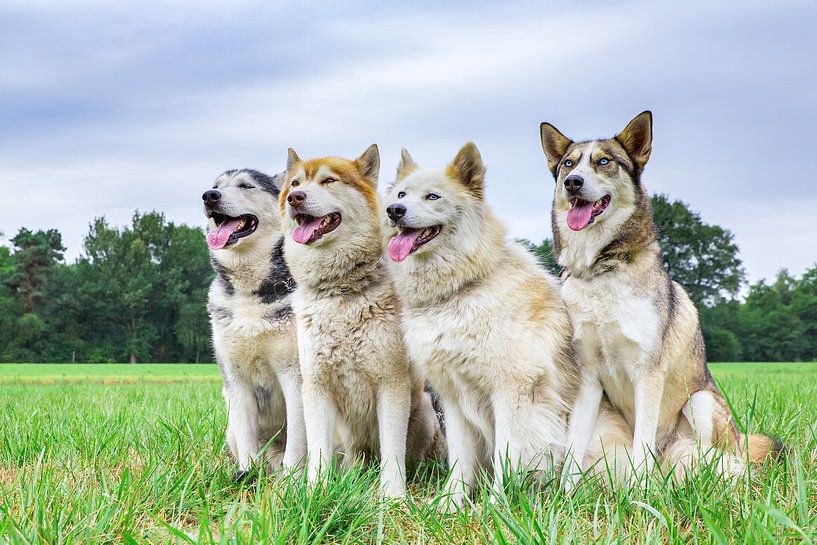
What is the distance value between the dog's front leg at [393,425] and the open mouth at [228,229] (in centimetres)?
154

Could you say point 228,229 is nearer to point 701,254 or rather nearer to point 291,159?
point 291,159

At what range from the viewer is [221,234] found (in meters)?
4.77

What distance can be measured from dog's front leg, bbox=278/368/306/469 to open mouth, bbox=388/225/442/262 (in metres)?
1.14

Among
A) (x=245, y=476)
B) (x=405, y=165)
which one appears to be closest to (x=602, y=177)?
(x=405, y=165)

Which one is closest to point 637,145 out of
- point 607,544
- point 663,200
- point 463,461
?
point 463,461

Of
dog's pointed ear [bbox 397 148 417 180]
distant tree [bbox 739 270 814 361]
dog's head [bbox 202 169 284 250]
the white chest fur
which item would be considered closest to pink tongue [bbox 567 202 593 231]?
the white chest fur

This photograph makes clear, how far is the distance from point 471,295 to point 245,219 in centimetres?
175

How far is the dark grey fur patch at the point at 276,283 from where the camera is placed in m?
4.79

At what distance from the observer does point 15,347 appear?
137 ft

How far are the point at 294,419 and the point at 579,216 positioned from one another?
7.43 feet

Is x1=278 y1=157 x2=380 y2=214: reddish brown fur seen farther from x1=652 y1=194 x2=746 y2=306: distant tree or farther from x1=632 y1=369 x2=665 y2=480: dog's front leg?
x1=652 y1=194 x2=746 y2=306: distant tree

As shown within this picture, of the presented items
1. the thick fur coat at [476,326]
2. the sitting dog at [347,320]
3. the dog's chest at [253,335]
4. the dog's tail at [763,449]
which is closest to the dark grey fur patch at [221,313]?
the dog's chest at [253,335]

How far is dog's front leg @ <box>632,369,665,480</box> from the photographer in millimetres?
3904

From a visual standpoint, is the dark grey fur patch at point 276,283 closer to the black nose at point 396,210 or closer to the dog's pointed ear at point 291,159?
the dog's pointed ear at point 291,159
